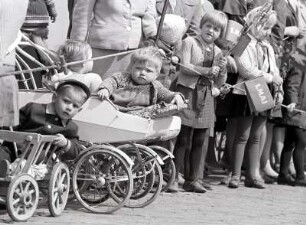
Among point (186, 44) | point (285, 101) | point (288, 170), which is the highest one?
point (186, 44)

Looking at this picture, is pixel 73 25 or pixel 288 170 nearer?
pixel 73 25

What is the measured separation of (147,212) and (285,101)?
11.1 feet

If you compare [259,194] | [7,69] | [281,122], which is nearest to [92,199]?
[7,69]

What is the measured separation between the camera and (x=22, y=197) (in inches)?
284

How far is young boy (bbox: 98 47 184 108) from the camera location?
341 inches

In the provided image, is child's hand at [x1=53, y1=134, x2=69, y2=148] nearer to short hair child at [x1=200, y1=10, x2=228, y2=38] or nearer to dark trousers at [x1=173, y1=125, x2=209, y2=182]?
dark trousers at [x1=173, y1=125, x2=209, y2=182]

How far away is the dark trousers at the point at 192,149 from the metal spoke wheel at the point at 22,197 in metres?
2.63

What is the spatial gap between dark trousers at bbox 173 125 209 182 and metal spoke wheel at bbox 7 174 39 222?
263cm

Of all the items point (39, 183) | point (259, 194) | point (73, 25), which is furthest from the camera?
point (259, 194)

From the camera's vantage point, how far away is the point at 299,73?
11375 mm

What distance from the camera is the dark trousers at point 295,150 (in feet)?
37.1

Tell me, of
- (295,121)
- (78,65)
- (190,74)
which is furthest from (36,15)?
(295,121)

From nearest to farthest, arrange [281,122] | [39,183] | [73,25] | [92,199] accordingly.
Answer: [39,183] < [92,199] < [73,25] < [281,122]

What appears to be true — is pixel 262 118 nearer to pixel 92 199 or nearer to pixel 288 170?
pixel 288 170
